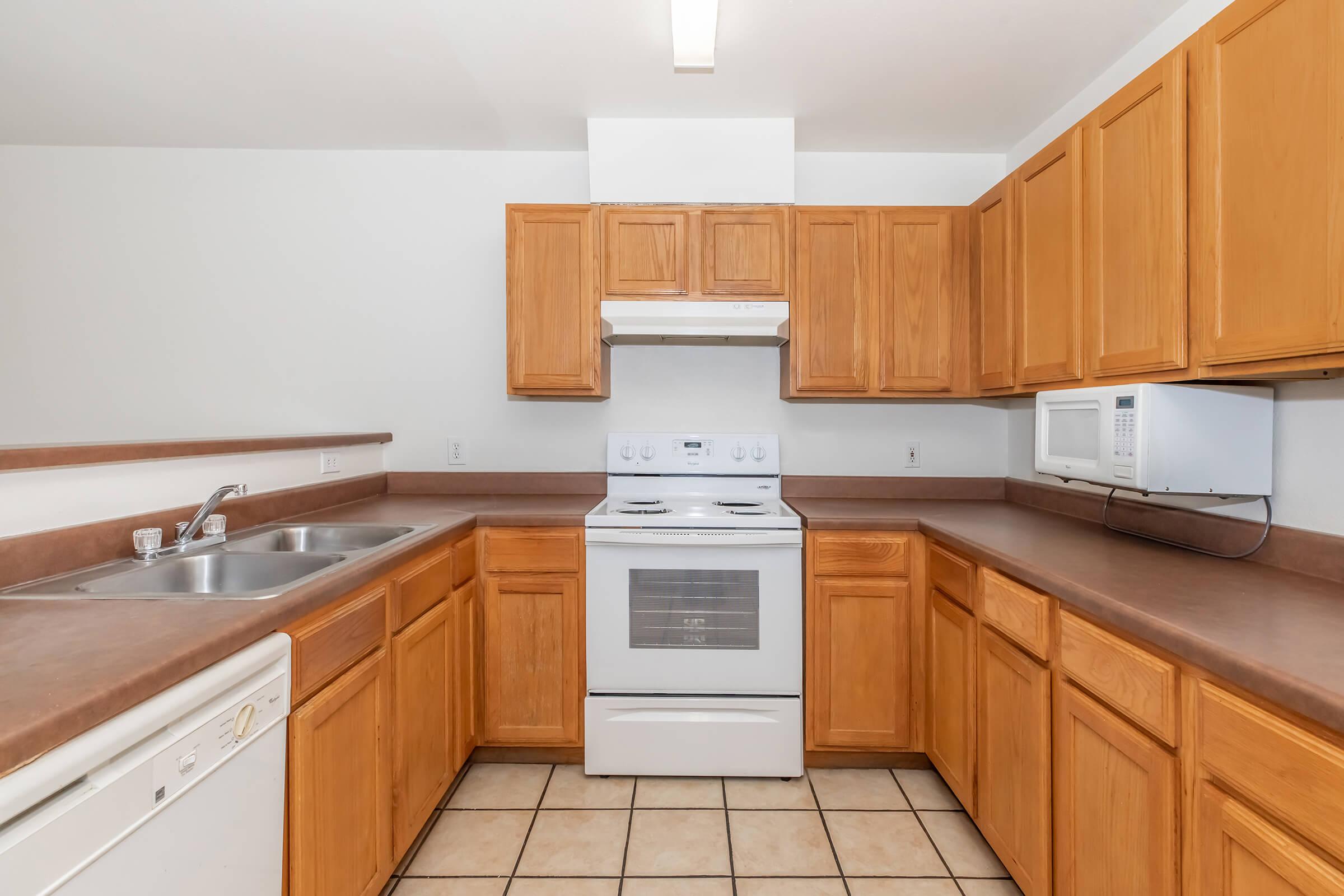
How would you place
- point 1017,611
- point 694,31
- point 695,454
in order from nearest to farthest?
1. point 1017,611
2. point 694,31
3. point 695,454

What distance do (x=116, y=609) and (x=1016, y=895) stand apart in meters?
2.24

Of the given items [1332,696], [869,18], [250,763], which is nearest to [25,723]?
[250,763]

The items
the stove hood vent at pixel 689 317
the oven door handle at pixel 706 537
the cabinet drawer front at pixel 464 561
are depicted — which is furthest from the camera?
the stove hood vent at pixel 689 317

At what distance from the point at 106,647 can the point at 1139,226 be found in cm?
228

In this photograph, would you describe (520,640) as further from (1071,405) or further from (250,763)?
(1071,405)

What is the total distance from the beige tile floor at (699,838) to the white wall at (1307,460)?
1220 millimetres

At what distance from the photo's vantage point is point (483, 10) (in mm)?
1884

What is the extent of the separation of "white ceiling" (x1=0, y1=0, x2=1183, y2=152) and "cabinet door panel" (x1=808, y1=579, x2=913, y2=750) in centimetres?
185

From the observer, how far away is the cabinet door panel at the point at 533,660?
2279mm

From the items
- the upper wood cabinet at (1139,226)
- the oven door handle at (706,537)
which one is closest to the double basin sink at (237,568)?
the oven door handle at (706,537)

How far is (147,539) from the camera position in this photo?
1.50m

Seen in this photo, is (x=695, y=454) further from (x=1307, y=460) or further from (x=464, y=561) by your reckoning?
(x=1307, y=460)

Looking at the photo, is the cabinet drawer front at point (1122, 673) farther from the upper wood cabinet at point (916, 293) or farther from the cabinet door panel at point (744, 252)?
the cabinet door panel at point (744, 252)

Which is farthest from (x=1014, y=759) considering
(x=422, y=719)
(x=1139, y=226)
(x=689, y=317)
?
(x=689, y=317)
